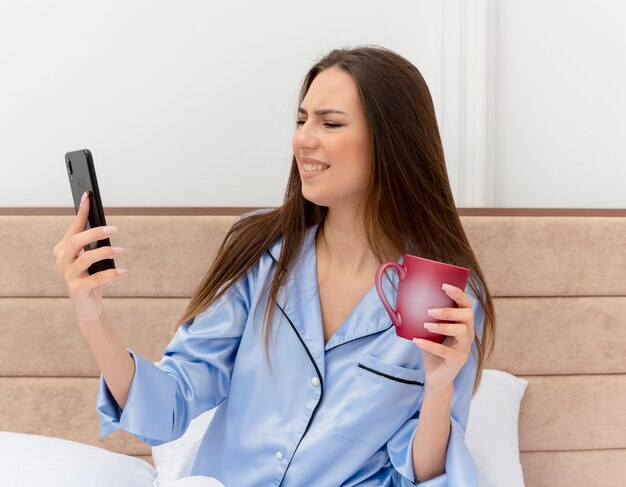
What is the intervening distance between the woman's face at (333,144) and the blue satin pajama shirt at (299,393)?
0.63ft

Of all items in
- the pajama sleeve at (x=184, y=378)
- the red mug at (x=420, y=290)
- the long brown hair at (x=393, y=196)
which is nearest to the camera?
the red mug at (x=420, y=290)

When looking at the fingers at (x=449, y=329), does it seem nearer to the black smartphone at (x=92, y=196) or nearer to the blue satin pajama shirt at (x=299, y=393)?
the blue satin pajama shirt at (x=299, y=393)

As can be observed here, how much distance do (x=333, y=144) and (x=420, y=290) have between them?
39 cm

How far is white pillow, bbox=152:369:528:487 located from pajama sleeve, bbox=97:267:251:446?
0.67 feet

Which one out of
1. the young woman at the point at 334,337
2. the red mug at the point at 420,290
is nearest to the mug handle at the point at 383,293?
the red mug at the point at 420,290

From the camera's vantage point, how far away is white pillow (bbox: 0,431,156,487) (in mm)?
1300

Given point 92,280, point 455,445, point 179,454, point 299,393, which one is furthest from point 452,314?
point 179,454

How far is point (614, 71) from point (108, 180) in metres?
1.41

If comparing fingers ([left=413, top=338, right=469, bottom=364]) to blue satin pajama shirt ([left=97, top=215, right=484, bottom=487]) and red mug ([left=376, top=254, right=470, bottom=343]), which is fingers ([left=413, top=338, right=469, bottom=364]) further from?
blue satin pajama shirt ([left=97, top=215, right=484, bottom=487])

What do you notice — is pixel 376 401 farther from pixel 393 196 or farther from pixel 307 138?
pixel 307 138

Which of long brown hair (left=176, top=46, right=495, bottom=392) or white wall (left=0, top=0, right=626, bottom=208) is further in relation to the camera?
white wall (left=0, top=0, right=626, bottom=208)

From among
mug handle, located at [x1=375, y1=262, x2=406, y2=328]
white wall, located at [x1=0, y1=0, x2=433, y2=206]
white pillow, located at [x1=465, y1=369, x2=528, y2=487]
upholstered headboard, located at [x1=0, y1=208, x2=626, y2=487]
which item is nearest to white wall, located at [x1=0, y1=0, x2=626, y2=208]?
white wall, located at [x1=0, y1=0, x2=433, y2=206]

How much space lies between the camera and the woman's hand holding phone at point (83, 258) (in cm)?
107

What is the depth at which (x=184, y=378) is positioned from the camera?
53.5 inches
